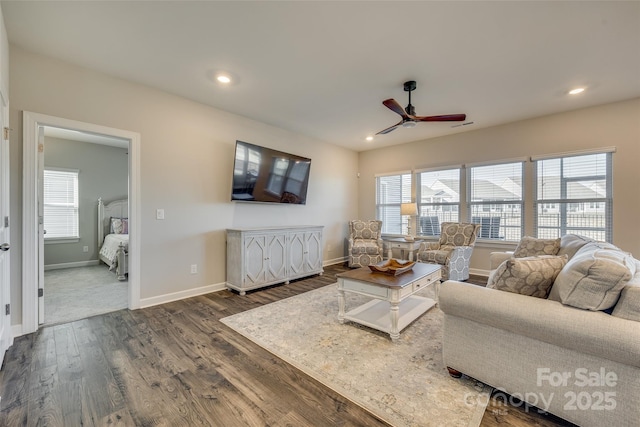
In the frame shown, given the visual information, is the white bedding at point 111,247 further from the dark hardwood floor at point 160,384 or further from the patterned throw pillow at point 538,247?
the patterned throw pillow at point 538,247

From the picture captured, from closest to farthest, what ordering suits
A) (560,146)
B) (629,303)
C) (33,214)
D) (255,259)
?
(629,303) < (33,214) < (255,259) < (560,146)

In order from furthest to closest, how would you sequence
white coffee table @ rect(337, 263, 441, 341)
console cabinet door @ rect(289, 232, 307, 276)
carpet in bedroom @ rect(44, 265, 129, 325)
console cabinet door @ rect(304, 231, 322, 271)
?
1. console cabinet door @ rect(304, 231, 322, 271)
2. console cabinet door @ rect(289, 232, 307, 276)
3. carpet in bedroom @ rect(44, 265, 129, 325)
4. white coffee table @ rect(337, 263, 441, 341)

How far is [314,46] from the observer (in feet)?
7.73

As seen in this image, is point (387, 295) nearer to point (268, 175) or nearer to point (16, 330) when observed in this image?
point (268, 175)

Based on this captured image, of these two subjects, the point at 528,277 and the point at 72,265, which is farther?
the point at 72,265

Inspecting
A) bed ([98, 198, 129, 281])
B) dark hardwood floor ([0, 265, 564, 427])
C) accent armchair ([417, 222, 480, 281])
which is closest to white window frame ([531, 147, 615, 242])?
accent armchair ([417, 222, 480, 281])

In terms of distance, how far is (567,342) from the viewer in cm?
133

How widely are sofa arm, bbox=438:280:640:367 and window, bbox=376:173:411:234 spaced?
13.1 ft

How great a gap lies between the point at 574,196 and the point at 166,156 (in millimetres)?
5708

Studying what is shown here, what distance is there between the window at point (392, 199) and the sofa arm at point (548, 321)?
398 centimetres

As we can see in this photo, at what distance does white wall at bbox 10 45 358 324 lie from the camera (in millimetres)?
2441

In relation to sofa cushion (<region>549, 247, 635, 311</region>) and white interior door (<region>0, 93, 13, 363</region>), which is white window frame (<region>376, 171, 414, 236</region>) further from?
white interior door (<region>0, 93, 13, 363</region>)

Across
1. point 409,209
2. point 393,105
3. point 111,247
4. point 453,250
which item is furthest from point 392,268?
point 111,247

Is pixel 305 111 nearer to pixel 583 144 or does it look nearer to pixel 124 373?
pixel 124 373
